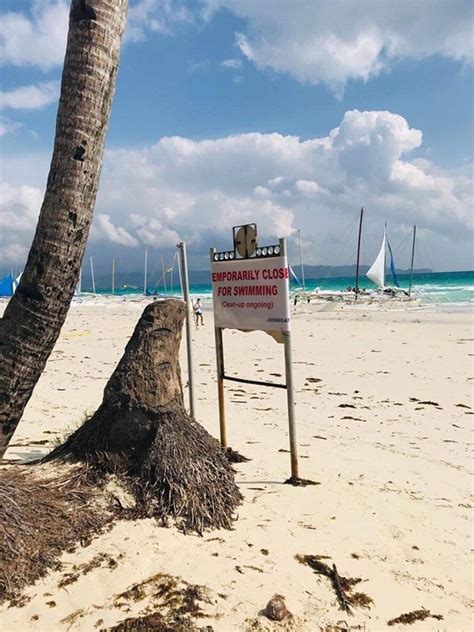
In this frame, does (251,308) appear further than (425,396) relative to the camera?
No

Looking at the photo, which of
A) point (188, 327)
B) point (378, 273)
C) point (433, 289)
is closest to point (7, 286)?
point (378, 273)

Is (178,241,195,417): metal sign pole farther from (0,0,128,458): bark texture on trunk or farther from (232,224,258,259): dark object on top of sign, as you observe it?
(0,0,128,458): bark texture on trunk

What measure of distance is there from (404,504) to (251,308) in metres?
2.36

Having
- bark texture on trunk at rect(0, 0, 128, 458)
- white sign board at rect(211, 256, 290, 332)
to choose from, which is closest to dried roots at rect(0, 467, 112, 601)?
bark texture on trunk at rect(0, 0, 128, 458)

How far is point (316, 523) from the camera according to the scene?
4.38m

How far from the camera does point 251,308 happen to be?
552cm

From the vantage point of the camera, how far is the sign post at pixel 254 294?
5.20m

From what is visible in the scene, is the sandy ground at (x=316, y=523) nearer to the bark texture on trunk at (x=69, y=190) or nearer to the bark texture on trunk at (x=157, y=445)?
the bark texture on trunk at (x=157, y=445)

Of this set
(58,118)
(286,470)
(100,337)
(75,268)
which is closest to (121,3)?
(58,118)

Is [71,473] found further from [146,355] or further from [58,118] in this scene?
[58,118]

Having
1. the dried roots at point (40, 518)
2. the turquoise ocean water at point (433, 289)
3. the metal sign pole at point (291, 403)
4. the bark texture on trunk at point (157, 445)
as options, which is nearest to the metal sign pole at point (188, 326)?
the bark texture on trunk at point (157, 445)

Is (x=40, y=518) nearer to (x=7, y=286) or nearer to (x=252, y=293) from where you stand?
(x=252, y=293)

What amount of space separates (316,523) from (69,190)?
3.18m

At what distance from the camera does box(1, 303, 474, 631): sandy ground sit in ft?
10.7
